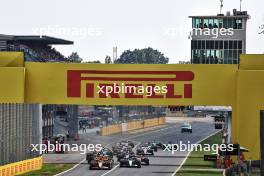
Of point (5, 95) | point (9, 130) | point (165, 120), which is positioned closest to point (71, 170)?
point (9, 130)

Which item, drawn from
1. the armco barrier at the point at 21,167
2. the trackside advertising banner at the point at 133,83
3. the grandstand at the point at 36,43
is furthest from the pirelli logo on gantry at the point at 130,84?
the grandstand at the point at 36,43

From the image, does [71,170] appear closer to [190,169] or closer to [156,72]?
[190,169]

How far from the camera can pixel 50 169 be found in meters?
49.9

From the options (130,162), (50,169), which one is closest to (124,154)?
(130,162)

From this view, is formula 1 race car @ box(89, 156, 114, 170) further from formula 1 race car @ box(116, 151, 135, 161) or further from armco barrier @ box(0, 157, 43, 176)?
formula 1 race car @ box(116, 151, 135, 161)

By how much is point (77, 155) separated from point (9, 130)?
23.6 metres

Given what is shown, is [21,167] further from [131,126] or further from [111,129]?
[131,126]

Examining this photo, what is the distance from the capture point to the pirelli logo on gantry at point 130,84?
653 inches

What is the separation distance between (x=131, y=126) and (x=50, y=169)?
71838mm

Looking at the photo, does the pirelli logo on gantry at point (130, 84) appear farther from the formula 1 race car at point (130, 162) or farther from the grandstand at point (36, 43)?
the grandstand at point (36, 43)

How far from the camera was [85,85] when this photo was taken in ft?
54.9

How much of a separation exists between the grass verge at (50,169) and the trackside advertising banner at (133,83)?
1153 inches

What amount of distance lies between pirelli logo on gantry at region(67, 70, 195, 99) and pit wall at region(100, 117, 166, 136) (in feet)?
267

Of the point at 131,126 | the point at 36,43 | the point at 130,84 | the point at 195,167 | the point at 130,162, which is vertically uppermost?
the point at 36,43
